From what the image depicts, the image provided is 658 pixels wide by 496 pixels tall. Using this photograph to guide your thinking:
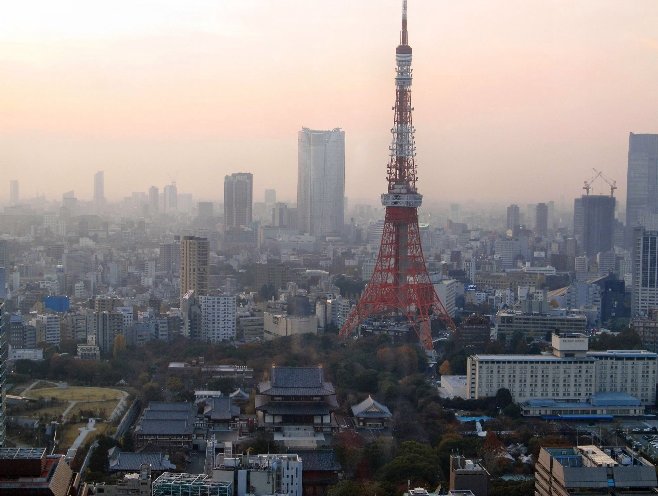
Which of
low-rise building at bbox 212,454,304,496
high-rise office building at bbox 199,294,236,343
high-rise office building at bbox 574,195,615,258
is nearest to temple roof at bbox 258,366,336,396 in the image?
low-rise building at bbox 212,454,304,496

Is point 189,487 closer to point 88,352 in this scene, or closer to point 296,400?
point 296,400

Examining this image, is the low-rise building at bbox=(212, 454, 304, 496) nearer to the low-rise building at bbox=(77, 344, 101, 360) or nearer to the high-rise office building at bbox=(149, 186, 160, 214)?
the low-rise building at bbox=(77, 344, 101, 360)

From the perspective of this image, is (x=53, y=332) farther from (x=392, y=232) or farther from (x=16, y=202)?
(x=392, y=232)

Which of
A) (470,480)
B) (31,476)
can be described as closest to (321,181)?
(470,480)

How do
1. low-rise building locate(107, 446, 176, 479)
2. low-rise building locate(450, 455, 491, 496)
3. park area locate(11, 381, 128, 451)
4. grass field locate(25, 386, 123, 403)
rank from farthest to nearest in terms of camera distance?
grass field locate(25, 386, 123, 403), park area locate(11, 381, 128, 451), low-rise building locate(107, 446, 176, 479), low-rise building locate(450, 455, 491, 496)

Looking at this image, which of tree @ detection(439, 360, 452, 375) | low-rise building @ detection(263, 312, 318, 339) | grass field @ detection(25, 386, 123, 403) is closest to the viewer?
grass field @ detection(25, 386, 123, 403)

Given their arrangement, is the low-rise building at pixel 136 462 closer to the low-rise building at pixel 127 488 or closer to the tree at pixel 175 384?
the low-rise building at pixel 127 488
